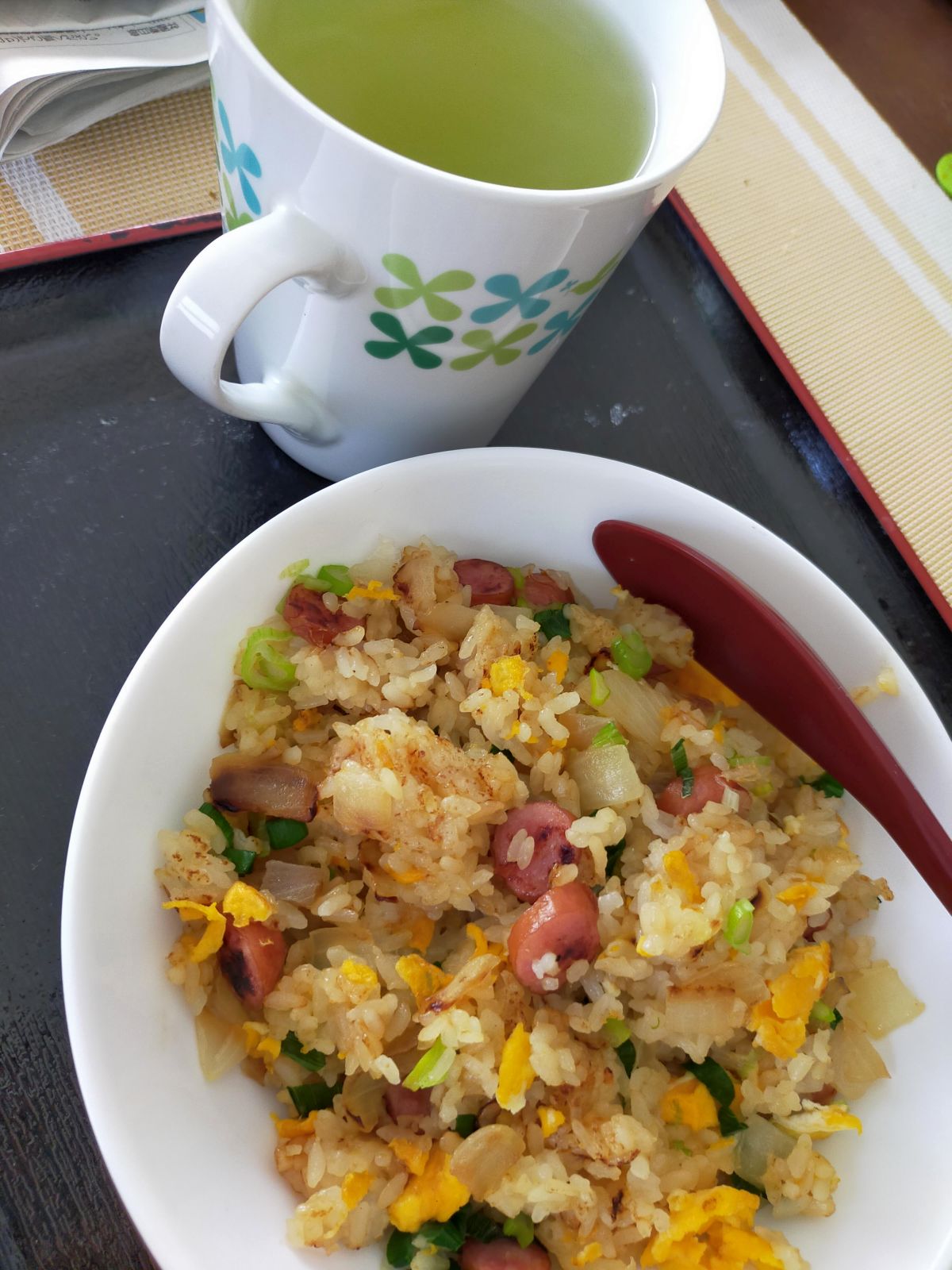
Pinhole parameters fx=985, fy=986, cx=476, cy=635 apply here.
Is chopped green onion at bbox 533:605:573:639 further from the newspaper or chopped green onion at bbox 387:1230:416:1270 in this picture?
the newspaper

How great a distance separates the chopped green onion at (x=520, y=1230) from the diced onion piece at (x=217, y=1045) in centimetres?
27

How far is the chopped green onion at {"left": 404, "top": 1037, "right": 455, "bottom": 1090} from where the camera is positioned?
839 mm

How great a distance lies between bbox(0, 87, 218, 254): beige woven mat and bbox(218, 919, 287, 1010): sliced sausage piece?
891 millimetres

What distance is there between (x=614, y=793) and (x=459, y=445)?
16.6 inches

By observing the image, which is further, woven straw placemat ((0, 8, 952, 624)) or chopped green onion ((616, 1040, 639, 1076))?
woven straw placemat ((0, 8, 952, 624))

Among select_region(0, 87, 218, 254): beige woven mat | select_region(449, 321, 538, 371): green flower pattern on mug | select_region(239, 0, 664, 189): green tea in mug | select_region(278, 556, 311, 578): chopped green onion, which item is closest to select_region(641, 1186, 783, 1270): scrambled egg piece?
select_region(278, 556, 311, 578): chopped green onion

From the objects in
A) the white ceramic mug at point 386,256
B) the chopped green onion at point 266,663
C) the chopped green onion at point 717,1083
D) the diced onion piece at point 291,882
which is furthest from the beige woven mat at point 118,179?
the chopped green onion at point 717,1083

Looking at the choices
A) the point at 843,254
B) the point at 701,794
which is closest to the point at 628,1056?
the point at 701,794

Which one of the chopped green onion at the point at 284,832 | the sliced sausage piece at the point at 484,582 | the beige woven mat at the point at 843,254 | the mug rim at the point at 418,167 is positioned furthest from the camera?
the beige woven mat at the point at 843,254

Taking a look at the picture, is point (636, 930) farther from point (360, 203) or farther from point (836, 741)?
point (360, 203)

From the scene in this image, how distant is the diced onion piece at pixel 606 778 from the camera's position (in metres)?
0.96

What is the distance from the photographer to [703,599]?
1040mm

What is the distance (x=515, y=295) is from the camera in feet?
2.73

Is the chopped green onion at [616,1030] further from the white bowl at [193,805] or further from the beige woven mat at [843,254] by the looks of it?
the beige woven mat at [843,254]
